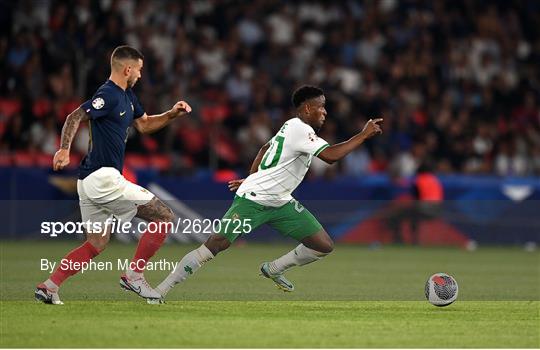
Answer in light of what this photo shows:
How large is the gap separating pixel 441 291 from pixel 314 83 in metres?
14.7

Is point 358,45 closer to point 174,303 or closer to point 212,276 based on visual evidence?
point 212,276

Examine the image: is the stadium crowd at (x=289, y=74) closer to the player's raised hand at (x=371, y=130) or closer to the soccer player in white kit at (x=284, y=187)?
the soccer player in white kit at (x=284, y=187)

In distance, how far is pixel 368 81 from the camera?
28.1 meters

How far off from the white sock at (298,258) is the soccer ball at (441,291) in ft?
3.93

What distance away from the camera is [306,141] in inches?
494

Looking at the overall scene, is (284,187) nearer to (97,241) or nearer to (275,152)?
(275,152)

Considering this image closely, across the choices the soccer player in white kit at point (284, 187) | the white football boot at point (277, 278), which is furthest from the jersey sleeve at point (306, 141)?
the white football boot at point (277, 278)

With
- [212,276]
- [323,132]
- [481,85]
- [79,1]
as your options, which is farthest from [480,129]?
[212,276]

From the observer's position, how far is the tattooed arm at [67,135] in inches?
450

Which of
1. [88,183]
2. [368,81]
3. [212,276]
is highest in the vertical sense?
[368,81]

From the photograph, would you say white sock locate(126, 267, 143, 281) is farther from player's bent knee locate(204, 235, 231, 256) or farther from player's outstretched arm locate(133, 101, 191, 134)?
player's outstretched arm locate(133, 101, 191, 134)

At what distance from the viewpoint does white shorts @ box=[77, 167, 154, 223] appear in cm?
1219

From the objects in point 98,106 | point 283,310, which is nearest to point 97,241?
point 98,106

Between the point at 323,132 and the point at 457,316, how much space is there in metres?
14.2
